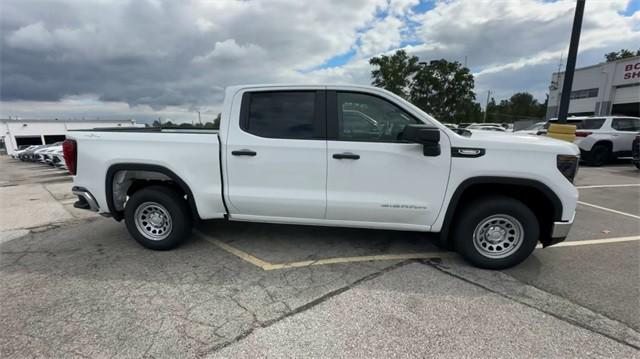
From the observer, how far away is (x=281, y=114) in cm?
362

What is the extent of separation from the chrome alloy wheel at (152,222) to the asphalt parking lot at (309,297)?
0.24 meters

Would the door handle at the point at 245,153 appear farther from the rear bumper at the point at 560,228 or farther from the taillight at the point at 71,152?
the rear bumper at the point at 560,228

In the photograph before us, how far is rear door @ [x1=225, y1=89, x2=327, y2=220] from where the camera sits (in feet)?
11.4

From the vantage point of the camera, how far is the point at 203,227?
4906 millimetres

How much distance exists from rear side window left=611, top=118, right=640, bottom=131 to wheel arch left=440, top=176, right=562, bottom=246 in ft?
39.0

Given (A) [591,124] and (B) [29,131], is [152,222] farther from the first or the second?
(B) [29,131]

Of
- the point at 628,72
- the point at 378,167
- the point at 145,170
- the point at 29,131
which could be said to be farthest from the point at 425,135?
the point at 29,131

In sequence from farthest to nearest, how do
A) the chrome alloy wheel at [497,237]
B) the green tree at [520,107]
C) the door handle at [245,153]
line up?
the green tree at [520,107] → the door handle at [245,153] → the chrome alloy wheel at [497,237]

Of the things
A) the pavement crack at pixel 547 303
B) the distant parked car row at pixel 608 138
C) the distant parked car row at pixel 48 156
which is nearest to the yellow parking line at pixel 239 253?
the pavement crack at pixel 547 303

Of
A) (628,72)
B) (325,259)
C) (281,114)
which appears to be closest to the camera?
(281,114)

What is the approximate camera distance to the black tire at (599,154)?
465 inches

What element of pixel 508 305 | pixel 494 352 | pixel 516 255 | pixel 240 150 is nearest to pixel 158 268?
pixel 240 150

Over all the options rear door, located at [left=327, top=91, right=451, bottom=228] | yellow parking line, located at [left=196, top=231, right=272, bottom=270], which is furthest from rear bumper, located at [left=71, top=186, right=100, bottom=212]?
rear door, located at [left=327, top=91, right=451, bottom=228]

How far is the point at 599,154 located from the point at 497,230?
11.9 meters
